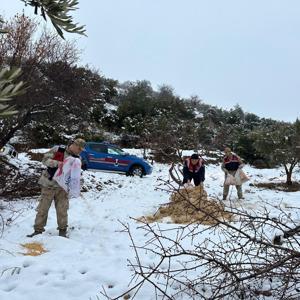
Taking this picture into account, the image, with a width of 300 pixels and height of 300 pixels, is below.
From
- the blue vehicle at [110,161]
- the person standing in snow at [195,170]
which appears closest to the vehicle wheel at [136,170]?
the blue vehicle at [110,161]

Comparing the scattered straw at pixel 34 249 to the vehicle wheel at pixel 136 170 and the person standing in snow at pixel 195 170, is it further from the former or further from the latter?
the vehicle wheel at pixel 136 170

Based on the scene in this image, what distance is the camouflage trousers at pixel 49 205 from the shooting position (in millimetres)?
7369

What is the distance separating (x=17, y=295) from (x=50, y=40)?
15.2 meters

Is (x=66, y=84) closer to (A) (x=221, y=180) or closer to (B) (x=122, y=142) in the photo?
(A) (x=221, y=180)

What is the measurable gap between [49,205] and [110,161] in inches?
454

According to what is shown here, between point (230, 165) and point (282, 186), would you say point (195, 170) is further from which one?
point (282, 186)

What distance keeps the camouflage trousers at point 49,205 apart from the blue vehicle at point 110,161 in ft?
36.9

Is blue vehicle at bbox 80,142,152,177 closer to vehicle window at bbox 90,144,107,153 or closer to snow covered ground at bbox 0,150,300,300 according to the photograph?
vehicle window at bbox 90,144,107,153

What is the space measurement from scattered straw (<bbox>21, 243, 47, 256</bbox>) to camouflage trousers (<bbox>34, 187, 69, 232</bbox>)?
877 millimetres

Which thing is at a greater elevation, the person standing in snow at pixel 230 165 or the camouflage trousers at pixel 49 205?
the person standing in snow at pixel 230 165

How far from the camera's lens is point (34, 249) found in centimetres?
627

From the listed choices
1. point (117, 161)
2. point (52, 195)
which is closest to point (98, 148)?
point (117, 161)

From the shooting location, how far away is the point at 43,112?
Result: 17.1m

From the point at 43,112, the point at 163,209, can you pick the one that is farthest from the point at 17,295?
the point at 43,112
